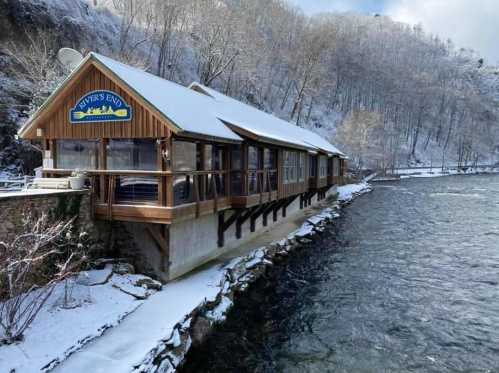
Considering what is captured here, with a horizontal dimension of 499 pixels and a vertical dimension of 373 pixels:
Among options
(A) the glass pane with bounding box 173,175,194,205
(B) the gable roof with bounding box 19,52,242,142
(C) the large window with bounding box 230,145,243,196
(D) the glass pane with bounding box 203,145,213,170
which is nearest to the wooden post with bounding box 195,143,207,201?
(D) the glass pane with bounding box 203,145,213,170

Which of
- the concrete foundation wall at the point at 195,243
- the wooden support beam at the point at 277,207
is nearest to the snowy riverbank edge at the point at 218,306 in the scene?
the concrete foundation wall at the point at 195,243

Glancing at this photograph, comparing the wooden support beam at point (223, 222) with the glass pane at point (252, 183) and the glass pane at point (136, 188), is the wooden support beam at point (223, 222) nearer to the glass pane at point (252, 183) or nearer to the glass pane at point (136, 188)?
the glass pane at point (252, 183)

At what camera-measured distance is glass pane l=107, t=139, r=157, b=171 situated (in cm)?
1068

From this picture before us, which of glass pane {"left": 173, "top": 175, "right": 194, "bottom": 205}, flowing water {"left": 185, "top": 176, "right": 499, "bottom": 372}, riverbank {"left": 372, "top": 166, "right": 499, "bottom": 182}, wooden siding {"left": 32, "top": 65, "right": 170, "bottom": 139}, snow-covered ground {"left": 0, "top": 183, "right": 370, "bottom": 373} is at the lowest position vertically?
flowing water {"left": 185, "top": 176, "right": 499, "bottom": 372}

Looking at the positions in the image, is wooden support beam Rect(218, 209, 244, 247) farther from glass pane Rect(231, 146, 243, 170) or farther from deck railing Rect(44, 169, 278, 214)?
deck railing Rect(44, 169, 278, 214)

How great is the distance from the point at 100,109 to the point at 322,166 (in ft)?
60.8

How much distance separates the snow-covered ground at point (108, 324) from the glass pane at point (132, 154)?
9.65 ft

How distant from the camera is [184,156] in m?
11.1

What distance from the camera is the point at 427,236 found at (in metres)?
20.8

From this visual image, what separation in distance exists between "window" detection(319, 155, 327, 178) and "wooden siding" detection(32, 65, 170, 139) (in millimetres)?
17212

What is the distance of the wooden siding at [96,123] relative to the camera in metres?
10.3

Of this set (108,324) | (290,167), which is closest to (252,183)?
(290,167)

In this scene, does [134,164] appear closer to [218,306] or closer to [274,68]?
[218,306]

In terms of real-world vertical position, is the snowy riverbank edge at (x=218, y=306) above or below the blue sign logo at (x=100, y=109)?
below
